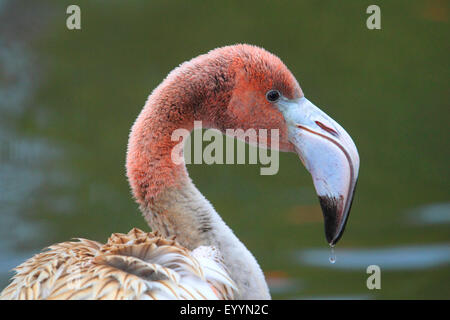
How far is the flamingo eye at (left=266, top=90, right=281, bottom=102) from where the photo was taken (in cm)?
216

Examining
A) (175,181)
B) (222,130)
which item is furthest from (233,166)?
(175,181)

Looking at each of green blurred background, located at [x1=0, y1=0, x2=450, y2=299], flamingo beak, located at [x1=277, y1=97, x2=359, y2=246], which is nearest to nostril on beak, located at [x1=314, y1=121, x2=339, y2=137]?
flamingo beak, located at [x1=277, y1=97, x2=359, y2=246]

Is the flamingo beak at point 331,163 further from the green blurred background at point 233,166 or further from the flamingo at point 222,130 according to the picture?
the green blurred background at point 233,166

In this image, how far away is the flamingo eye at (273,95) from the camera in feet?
7.07

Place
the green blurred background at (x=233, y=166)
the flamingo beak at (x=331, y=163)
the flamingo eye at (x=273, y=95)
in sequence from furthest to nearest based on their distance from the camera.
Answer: the green blurred background at (x=233, y=166) < the flamingo eye at (x=273, y=95) < the flamingo beak at (x=331, y=163)

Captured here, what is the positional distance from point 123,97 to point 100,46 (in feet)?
1.34

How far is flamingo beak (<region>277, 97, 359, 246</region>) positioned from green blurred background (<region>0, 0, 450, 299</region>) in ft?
6.81

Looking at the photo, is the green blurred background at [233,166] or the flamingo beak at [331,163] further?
the green blurred background at [233,166]

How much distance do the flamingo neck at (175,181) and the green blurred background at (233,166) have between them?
205cm

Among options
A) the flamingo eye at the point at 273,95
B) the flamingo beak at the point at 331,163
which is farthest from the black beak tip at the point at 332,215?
the flamingo eye at the point at 273,95

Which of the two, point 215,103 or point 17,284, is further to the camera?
point 215,103
